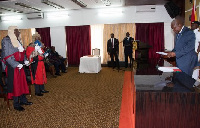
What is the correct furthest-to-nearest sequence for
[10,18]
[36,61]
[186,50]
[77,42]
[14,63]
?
[10,18] < [77,42] < [36,61] < [14,63] < [186,50]

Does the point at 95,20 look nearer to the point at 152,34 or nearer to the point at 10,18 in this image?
the point at 152,34

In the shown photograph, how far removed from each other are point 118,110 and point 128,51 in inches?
193

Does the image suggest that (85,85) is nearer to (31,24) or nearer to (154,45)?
(154,45)

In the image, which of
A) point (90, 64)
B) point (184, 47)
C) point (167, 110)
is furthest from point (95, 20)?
point (167, 110)

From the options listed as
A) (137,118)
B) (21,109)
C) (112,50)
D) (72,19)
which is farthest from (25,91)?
(72,19)

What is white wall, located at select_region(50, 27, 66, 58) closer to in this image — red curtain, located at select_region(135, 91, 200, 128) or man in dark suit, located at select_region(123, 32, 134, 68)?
man in dark suit, located at select_region(123, 32, 134, 68)

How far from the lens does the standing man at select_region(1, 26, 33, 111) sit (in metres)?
3.12

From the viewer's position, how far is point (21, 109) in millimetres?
3475

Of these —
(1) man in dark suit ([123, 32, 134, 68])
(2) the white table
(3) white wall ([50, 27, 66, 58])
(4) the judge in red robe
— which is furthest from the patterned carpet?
(3) white wall ([50, 27, 66, 58])

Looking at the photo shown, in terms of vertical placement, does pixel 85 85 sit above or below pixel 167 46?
below

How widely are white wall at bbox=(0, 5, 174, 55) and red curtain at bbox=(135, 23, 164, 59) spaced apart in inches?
9.2

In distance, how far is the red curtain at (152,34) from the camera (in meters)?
8.27

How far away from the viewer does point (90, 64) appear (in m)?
7.22

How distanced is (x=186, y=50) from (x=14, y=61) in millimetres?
2963
